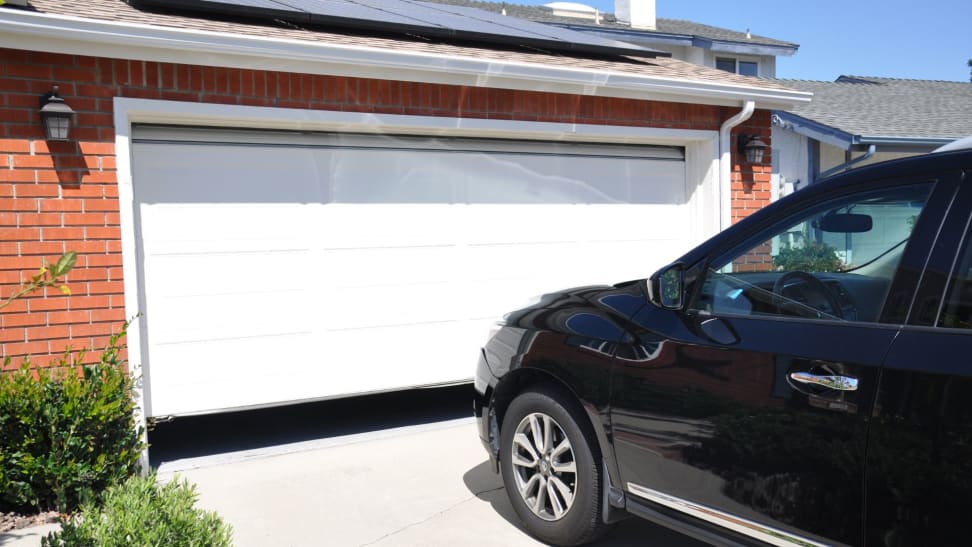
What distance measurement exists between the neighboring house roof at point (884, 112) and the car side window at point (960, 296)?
1267cm

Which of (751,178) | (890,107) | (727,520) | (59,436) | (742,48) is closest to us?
(727,520)

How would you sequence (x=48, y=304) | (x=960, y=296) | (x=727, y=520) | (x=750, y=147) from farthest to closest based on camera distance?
(x=750, y=147) → (x=48, y=304) → (x=727, y=520) → (x=960, y=296)

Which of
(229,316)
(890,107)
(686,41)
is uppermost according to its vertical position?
(686,41)

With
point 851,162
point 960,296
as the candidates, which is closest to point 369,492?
point 960,296

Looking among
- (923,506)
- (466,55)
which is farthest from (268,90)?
(923,506)

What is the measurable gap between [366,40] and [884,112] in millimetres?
13359

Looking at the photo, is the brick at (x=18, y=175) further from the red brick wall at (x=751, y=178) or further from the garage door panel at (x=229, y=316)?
the red brick wall at (x=751, y=178)

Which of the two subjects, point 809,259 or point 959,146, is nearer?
point 959,146

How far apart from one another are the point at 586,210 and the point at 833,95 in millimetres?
12765

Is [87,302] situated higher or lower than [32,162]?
lower

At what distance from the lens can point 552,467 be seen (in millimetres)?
4207

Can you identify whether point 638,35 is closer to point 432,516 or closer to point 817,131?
point 817,131

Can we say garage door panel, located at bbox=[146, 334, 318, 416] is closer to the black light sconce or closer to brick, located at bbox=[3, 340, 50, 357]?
brick, located at bbox=[3, 340, 50, 357]

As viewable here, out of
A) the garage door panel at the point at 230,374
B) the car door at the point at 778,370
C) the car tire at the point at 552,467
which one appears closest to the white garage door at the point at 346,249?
the garage door panel at the point at 230,374
